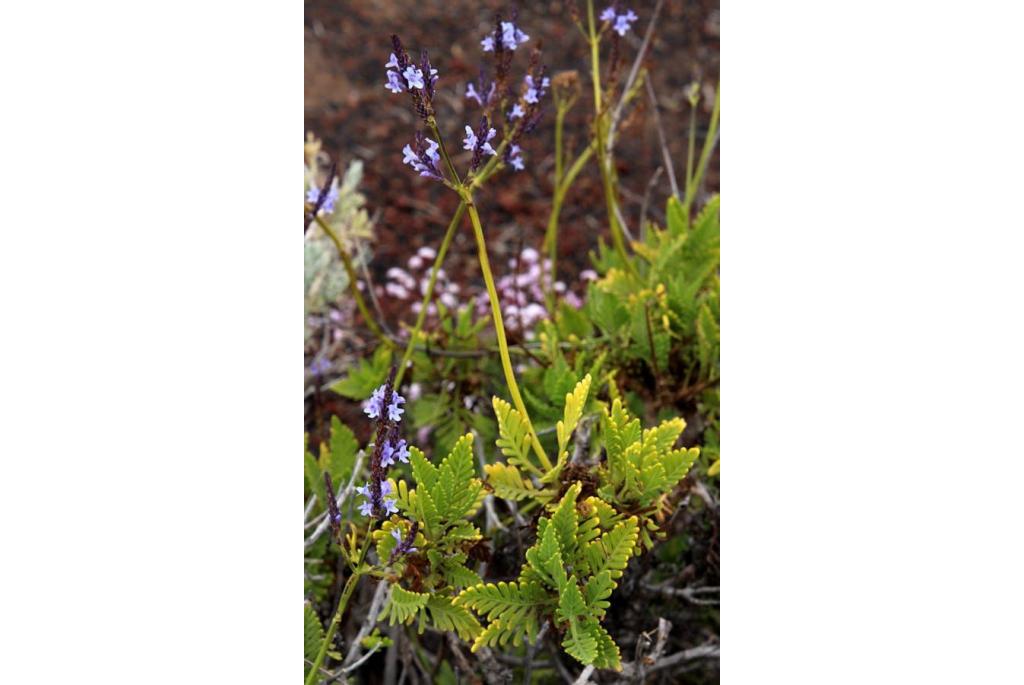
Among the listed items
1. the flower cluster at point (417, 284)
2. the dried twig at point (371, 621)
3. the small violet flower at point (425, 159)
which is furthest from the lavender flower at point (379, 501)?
the flower cluster at point (417, 284)

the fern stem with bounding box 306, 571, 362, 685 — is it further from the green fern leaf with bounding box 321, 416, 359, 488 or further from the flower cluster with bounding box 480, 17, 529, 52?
the flower cluster with bounding box 480, 17, 529, 52

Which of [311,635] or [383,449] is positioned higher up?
[383,449]

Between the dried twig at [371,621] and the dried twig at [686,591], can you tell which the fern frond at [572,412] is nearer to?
the dried twig at [371,621]

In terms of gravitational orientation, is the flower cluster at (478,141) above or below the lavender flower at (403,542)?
above

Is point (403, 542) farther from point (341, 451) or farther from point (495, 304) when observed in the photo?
point (341, 451)

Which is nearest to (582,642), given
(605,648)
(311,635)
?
(605,648)

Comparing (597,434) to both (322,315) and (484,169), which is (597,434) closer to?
(484,169)

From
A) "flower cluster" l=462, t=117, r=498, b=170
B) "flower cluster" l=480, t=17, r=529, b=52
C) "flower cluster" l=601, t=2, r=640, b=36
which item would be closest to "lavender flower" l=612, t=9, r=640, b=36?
"flower cluster" l=601, t=2, r=640, b=36
